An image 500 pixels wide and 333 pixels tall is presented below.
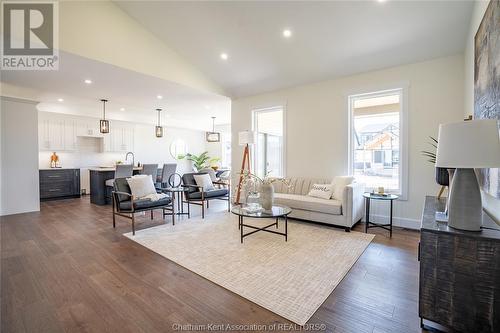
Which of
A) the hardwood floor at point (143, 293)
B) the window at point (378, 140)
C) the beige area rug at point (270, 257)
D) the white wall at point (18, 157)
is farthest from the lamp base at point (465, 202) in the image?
the white wall at point (18, 157)

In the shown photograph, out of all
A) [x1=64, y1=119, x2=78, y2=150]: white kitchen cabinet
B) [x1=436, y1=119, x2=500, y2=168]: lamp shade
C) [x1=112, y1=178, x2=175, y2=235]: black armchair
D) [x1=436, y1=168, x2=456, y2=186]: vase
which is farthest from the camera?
[x1=64, y1=119, x2=78, y2=150]: white kitchen cabinet

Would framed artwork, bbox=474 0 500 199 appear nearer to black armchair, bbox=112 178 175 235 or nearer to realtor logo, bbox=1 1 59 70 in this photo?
black armchair, bbox=112 178 175 235

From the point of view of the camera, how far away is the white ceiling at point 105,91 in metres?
4.05

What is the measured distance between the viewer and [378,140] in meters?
4.30

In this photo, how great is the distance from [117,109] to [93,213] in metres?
3.82

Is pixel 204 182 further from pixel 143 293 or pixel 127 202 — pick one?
pixel 143 293

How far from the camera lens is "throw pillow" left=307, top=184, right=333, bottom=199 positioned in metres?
4.22

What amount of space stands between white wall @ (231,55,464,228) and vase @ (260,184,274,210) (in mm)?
1797

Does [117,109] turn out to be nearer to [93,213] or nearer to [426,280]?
[93,213]

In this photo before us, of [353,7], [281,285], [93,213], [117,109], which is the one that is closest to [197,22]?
[353,7]

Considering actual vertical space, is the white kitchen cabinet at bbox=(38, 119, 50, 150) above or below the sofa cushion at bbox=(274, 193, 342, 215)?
above

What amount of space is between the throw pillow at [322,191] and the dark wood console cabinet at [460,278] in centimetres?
255

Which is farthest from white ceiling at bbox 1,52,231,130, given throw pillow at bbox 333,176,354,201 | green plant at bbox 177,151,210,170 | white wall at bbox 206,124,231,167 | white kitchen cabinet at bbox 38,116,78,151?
throw pillow at bbox 333,176,354,201

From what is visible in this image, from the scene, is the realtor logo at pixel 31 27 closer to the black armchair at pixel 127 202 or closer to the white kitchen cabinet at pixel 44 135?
the black armchair at pixel 127 202
